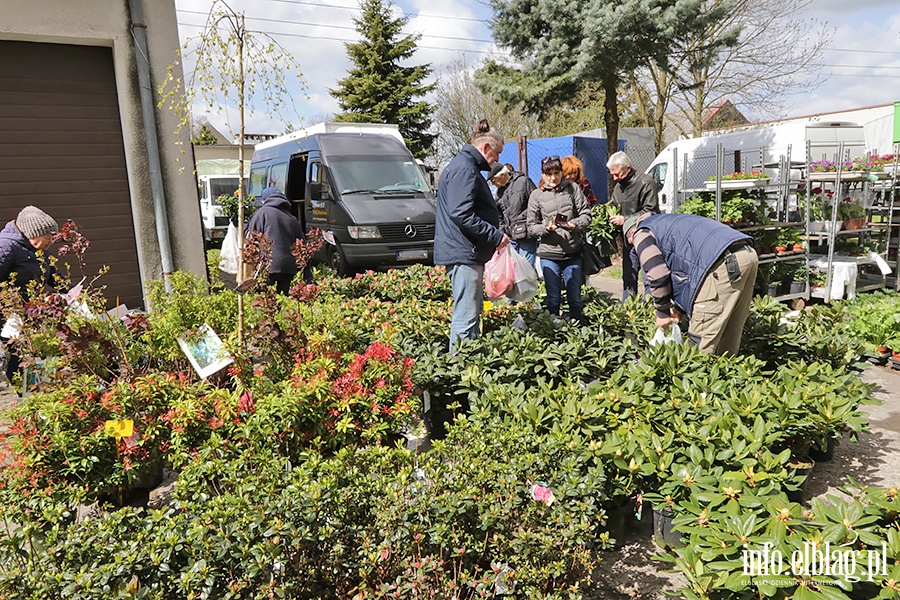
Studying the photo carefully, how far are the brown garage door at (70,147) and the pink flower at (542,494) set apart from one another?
6.59 metres

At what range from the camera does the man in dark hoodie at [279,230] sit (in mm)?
6070

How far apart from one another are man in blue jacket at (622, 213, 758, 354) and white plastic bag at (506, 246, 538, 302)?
111cm

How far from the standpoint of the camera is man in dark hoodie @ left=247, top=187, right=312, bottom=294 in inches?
239

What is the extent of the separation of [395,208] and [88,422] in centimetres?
726

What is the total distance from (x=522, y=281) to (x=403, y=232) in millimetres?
5058

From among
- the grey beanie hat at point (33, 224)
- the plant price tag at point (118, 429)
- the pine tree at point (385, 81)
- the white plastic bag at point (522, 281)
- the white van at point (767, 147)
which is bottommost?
the plant price tag at point (118, 429)

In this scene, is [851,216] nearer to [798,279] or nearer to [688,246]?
[798,279]

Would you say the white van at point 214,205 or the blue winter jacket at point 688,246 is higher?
the white van at point 214,205

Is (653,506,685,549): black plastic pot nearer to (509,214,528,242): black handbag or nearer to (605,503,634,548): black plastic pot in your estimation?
(605,503,634,548): black plastic pot

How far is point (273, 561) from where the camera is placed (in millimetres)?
2051

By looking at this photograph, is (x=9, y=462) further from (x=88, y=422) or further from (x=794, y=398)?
(x=794, y=398)

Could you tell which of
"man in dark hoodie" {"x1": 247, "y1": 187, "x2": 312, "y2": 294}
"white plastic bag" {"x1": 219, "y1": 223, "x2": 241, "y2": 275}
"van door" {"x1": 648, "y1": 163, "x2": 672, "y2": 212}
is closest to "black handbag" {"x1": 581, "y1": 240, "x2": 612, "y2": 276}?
"man in dark hoodie" {"x1": 247, "y1": 187, "x2": 312, "y2": 294}

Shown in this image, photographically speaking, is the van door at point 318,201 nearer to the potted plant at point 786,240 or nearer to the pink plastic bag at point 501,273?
the pink plastic bag at point 501,273

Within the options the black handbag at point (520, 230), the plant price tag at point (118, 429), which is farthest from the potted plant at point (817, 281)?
the plant price tag at point (118, 429)
